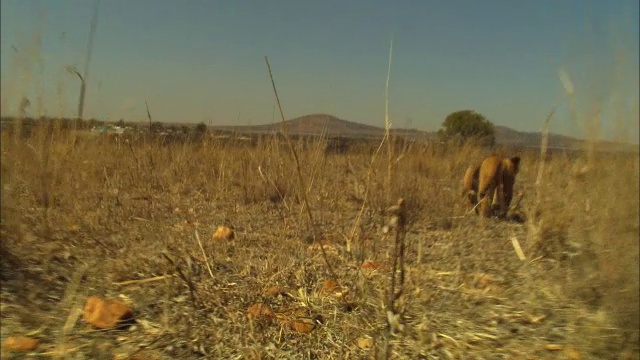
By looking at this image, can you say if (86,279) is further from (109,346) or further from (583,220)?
(583,220)

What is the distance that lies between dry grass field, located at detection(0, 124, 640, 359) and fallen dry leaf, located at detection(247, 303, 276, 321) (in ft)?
0.06

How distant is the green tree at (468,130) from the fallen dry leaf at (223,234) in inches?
201

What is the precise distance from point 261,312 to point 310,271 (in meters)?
0.53

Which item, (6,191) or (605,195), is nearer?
(605,195)

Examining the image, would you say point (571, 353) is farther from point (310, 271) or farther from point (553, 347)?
point (310, 271)

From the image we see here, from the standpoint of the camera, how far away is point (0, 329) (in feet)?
6.73

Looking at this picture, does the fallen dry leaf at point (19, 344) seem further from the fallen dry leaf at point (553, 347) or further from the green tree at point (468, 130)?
the green tree at point (468, 130)

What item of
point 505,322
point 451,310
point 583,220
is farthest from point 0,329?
point 583,220

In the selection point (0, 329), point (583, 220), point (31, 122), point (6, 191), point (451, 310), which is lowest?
point (0, 329)

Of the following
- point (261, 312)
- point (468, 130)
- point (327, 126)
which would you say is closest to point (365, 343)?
point (261, 312)

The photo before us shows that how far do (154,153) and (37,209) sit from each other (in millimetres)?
2135

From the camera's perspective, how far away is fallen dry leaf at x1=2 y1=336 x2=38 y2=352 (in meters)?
1.90

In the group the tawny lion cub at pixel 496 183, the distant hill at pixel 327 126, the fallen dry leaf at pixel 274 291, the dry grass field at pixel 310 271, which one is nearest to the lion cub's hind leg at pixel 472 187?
the tawny lion cub at pixel 496 183

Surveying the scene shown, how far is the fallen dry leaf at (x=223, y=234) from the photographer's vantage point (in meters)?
3.30
